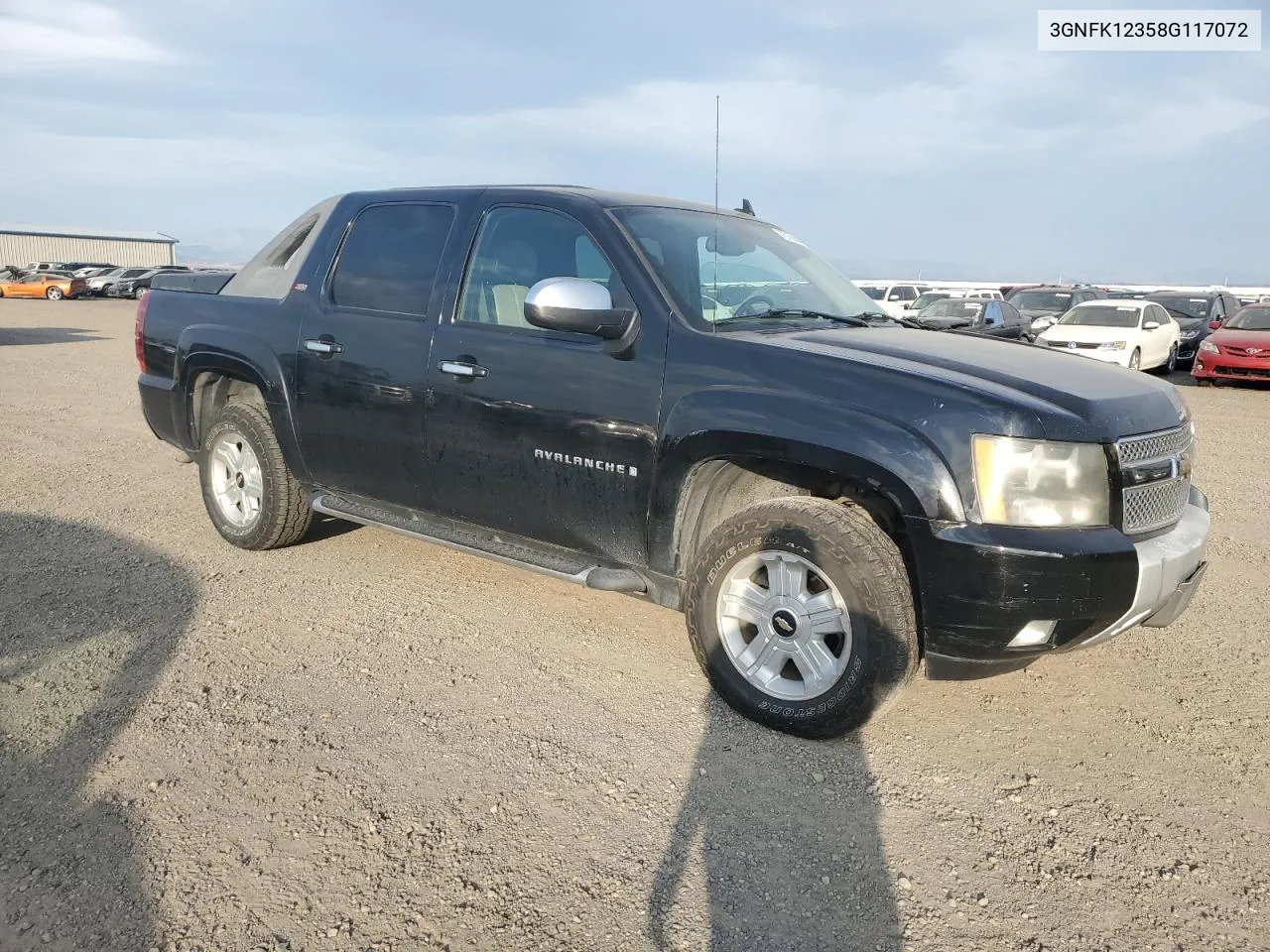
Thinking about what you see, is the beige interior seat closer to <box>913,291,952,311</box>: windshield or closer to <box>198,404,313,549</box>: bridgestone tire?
<box>198,404,313,549</box>: bridgestone tire

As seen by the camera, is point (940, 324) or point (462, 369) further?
point (940, 324)

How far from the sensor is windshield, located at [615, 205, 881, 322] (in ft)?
12.4

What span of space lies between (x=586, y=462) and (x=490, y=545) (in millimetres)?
748

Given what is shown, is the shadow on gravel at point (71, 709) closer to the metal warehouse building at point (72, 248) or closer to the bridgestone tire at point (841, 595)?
the bridgestone tire at point (841, 595)

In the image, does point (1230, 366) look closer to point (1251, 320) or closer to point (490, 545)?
point (1251, 320)

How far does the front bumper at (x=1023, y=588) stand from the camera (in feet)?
9.67

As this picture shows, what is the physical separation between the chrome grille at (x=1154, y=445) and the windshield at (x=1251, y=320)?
50.9 feet

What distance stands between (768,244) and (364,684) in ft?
8.65

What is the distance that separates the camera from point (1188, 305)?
22.0 meters

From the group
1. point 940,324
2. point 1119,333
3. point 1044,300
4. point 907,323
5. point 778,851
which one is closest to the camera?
point 778,851

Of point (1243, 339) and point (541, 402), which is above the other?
point (541, 402)

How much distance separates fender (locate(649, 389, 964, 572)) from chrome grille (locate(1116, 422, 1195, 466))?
1.96ft

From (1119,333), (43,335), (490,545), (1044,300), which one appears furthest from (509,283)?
(43,335)

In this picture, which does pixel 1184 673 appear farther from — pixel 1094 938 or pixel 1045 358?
pixel 1094 938
